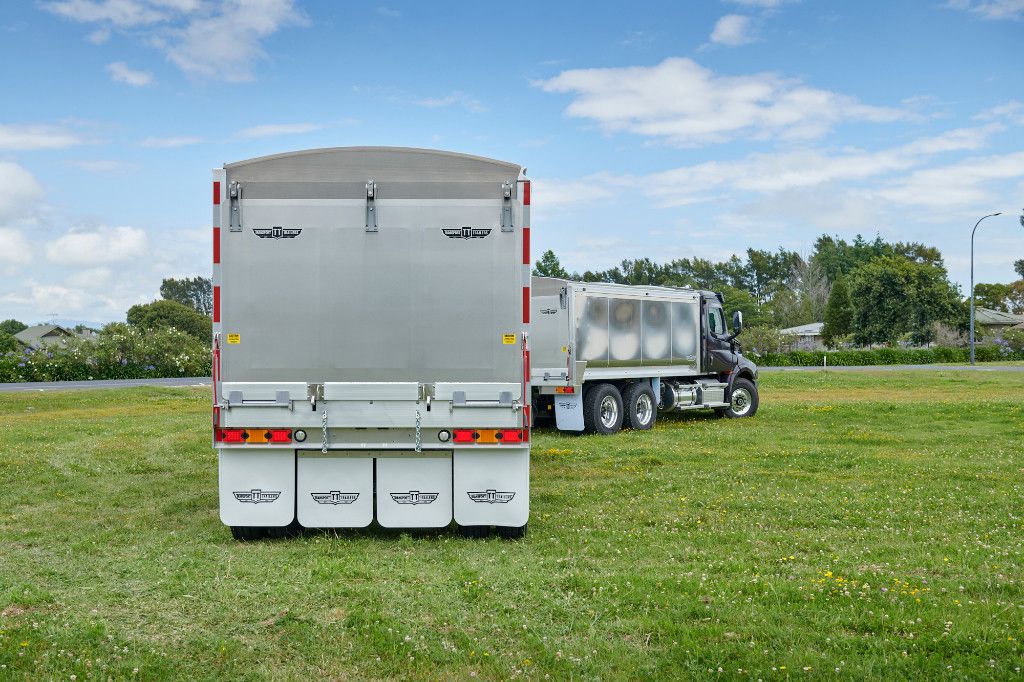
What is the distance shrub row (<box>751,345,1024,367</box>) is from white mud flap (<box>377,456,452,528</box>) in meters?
53.4

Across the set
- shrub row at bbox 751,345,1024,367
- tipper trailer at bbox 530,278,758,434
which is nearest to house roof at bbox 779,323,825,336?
shrub row at bbox 751,345,1024,367

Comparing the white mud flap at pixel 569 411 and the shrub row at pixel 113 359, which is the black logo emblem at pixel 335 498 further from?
the shrub row at pixel 113 359

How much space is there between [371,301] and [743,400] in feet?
55.9

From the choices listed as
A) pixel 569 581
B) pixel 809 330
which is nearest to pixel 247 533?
pixel 569 581

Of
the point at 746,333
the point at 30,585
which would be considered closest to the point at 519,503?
the point at 30,585

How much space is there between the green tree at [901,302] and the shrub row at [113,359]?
187 feet

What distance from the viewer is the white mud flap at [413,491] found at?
9273 mm

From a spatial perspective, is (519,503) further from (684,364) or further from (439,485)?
(684,364)

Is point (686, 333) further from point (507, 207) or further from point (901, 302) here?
point (901, 302)

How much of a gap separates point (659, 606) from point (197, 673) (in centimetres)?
314

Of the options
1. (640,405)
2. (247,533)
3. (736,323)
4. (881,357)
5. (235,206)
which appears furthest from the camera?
(881,357)

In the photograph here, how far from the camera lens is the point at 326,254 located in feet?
29.6

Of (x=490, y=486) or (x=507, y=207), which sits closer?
(x=507, y=207)

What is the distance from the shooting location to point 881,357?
64062mm
